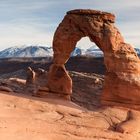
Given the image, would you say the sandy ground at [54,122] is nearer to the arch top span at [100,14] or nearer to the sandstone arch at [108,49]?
the sandstone arch at [108,49]

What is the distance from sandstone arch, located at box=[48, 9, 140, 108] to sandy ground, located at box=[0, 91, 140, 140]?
102cm

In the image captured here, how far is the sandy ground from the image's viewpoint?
14.3 metres

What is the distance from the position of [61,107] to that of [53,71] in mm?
4190

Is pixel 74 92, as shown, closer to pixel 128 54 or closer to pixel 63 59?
pixel 63 59

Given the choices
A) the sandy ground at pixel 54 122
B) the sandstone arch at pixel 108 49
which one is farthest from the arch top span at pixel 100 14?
the sandy ground at pixel 54 122

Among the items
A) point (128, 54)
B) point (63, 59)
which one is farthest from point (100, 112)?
point (63, 59)

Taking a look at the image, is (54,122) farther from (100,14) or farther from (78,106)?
(100,14)

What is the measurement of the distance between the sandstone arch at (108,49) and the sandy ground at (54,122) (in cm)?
102

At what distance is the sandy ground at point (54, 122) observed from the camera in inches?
563

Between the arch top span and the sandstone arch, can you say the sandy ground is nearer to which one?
the sandstone arch

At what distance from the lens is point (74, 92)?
120ft

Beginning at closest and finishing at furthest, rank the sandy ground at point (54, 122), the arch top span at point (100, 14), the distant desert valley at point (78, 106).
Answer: the sandy ground at point (54, 122) < the distant desert valley at point (78, 106) < the arch top span at point (100, 14)

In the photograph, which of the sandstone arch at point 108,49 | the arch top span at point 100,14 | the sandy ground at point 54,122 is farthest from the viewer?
the arch top span at point 100,14

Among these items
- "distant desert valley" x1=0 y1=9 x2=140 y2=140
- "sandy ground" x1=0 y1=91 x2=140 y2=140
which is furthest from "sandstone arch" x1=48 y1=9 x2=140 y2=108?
"sandy ground" x1=0 y1=91 x2=140 y2=140
